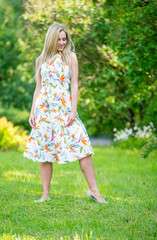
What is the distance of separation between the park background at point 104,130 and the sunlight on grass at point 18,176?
0.05ft

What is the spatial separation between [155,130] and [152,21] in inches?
152

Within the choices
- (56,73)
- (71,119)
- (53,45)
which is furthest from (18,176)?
(53,45)

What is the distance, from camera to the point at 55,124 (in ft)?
11.7

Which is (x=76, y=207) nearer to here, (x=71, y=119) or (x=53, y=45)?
(x=71, y=119)

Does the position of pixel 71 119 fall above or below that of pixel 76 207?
above

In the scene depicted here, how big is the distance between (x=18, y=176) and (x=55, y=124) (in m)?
1.68

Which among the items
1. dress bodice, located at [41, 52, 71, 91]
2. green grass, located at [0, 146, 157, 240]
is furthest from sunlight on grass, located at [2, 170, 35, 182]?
dress bodice, located at [41, 52, 71, 91]

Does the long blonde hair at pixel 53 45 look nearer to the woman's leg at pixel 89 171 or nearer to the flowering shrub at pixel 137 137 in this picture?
the woman's leg at pixel 89 171

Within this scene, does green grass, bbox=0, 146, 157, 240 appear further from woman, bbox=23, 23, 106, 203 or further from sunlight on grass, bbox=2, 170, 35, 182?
woman, bbox=23, 23, 106, 203

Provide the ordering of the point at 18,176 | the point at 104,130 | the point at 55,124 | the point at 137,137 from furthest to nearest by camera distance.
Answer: the point at 104,130
the point at 137,137
the point at 18,176
the point at 55,124

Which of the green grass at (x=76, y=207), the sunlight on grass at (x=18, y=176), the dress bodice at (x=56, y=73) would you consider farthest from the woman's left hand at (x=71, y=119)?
the sunlight on grass at (x=18, y=176)

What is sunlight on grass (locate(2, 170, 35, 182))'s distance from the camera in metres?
4.77

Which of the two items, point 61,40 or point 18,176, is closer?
point 61,40

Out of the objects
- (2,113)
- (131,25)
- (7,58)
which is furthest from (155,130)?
(7,58)
